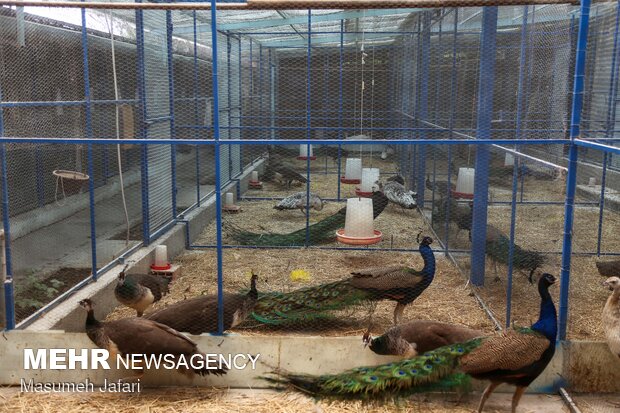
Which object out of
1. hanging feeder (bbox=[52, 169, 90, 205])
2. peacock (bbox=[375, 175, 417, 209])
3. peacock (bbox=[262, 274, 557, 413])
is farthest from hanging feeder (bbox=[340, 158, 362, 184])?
peacock (bbox=[262, 274, 557, 413])

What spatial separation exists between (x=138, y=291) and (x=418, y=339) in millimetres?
2281

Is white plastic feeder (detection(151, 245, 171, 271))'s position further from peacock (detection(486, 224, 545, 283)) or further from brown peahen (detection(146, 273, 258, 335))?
peacock (detection(486, 224, 545, 283))

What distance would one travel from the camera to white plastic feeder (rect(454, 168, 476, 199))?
319 inches

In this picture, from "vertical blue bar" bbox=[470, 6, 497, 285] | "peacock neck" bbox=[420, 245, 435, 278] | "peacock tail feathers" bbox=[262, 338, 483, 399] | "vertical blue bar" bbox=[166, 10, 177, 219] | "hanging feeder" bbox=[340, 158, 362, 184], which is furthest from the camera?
"hanging feeder" bbox=[340, 158, 362, 184]

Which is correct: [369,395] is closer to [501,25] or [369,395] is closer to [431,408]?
[431,408]

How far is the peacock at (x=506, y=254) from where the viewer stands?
5.77 meters

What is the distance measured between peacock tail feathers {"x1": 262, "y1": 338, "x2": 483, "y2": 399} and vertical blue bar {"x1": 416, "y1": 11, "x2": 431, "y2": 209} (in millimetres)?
5814

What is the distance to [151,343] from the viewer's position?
3.99m

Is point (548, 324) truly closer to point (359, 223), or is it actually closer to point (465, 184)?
point (359, 223)

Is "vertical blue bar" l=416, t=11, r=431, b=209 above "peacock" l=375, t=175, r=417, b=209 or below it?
above

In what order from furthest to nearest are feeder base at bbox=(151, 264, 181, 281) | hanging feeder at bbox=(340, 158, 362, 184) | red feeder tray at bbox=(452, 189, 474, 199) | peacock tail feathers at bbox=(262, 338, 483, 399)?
1. hanging feeder at bbox=(340, 158, 362, 184)
2. red feeder tray at bbox=(452, 189, 474, 199)
3. feeder base at bbox=(151, 264, 181, 281)
4. peacock tail feathers at bbox=(262, 338, 483, 399)

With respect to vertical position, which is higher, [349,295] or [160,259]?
[349,295]

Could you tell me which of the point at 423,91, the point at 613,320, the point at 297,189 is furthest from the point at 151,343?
the point at 297,189

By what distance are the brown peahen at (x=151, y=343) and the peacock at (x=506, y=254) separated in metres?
3.05
